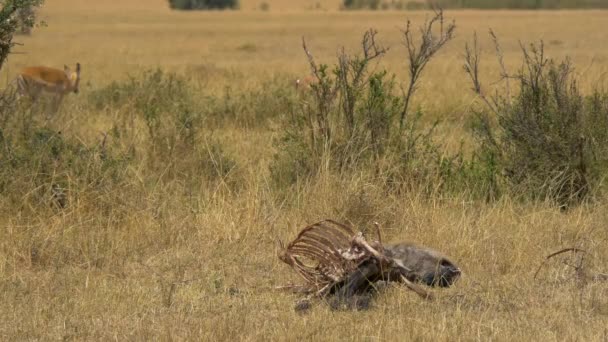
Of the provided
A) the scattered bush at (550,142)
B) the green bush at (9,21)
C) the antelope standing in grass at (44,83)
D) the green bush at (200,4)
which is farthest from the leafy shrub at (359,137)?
the green bush at (200,4)

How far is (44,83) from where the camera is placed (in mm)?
A: 13555

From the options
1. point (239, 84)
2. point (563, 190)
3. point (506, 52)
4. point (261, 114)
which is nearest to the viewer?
point (563, 190)

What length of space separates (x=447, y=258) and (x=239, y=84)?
11.2 meters

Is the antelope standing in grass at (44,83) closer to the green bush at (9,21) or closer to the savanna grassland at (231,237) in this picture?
the savanna grassland at (231,237)

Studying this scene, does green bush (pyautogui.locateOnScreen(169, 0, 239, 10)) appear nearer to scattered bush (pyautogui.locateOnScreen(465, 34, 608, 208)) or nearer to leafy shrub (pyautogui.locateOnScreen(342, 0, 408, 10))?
leafy shrub (pyautogui.locateOnScreen(342, 0, 408, 10))

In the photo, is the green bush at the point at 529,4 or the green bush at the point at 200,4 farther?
the green bush at the point at 200,4

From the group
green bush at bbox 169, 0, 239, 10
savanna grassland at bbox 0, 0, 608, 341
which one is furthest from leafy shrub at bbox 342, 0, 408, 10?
savanna grassland at bbox 0, 0, 608, 341

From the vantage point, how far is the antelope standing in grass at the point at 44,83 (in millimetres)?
13375

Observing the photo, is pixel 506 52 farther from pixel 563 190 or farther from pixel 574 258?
pixel 574 258

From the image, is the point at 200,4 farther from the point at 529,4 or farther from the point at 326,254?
the point at 326,254

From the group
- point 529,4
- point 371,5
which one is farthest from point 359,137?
point 371,5

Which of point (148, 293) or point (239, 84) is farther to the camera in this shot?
point (239, 84)

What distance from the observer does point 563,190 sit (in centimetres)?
778

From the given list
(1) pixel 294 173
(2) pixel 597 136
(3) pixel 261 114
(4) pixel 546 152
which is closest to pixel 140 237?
(1) pixel 294 173
